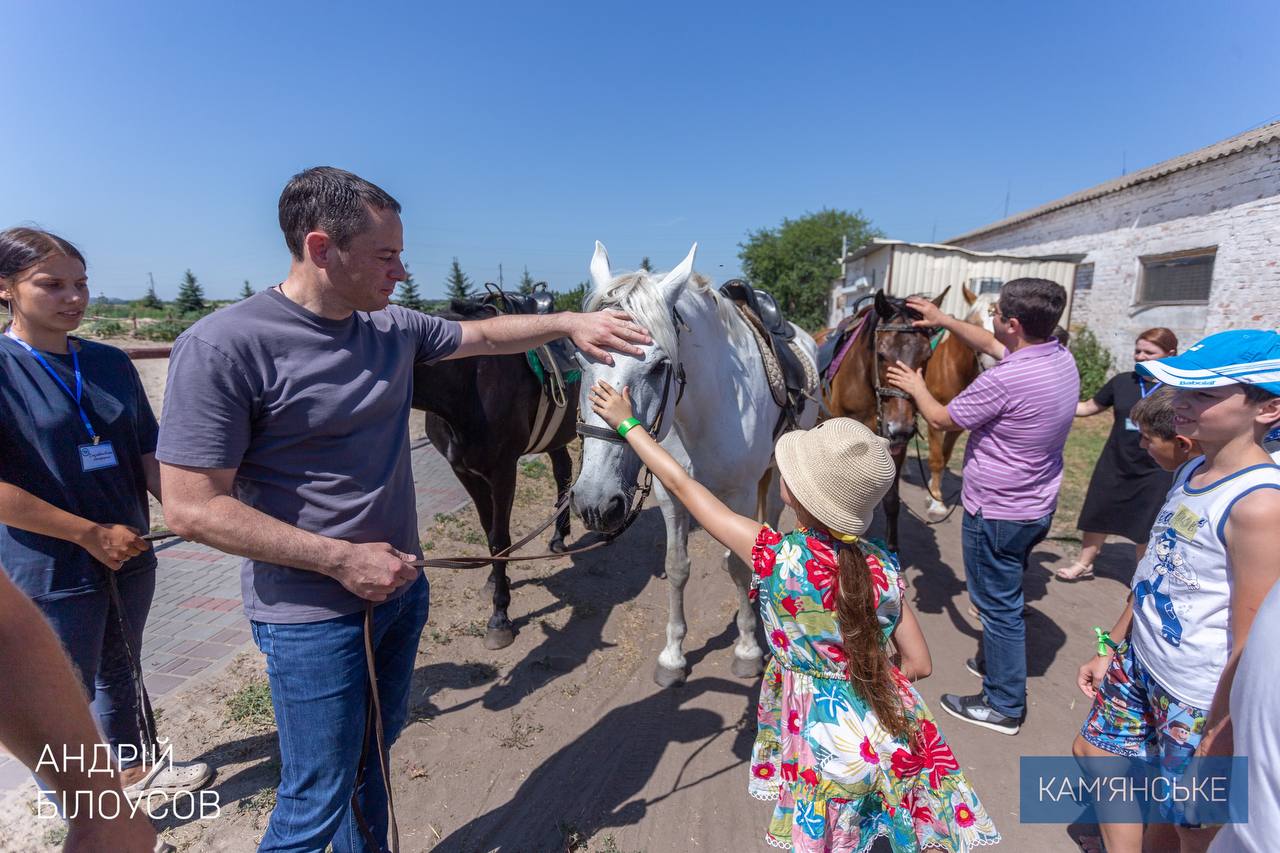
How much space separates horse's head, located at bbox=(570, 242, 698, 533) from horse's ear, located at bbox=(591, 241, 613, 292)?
0.43 ft

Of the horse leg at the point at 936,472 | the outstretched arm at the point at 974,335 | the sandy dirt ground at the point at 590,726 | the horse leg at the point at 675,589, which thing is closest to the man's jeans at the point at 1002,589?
the sandy dirt ground at the point at 590,726

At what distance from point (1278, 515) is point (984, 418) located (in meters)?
1.38

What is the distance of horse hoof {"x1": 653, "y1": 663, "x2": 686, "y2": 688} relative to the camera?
341cm

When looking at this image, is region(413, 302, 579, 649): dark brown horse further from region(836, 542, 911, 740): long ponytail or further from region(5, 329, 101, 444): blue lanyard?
region(836, 542, 911, 740): long ponytail

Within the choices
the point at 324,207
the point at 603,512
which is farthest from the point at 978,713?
the point at 324,207

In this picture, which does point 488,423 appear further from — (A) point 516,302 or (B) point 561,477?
(B) point 561,477

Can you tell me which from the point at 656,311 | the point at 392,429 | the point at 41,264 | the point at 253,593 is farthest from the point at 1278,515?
the point at 41,264

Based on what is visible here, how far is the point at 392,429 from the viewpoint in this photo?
1726mm

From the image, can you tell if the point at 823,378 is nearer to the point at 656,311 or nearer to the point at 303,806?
the point at 656,311

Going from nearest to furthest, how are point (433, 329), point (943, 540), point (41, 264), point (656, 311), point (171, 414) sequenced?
point (171, 414), point (41, 264), point (433, 329), point (656, 311), point (943, 540)

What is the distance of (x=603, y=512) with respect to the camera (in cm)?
219

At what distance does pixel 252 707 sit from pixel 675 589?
2.44m

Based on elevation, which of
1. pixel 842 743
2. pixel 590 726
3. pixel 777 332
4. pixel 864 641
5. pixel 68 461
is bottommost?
pixel 590 726

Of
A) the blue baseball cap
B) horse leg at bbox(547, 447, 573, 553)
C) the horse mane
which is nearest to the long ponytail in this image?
the blue baseball cap
